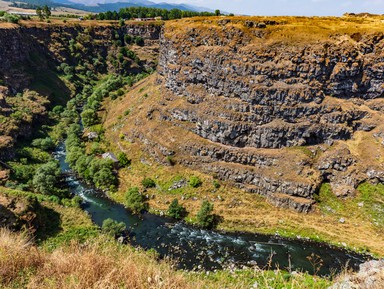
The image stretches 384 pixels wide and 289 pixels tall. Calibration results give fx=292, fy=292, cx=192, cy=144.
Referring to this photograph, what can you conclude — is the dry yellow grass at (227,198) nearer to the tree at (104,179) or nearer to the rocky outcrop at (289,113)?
the rocky outcrop at (289,113)

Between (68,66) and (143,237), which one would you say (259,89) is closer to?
(143,237)

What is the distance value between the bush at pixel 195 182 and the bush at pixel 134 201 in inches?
386

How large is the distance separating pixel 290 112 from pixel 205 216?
88.6 feet

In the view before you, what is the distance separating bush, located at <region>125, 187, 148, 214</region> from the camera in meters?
51.6

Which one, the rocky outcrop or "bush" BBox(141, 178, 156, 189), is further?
"bush" BBox(141, 178, 156, 189)

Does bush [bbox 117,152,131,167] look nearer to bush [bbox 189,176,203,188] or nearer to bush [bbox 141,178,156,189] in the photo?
bush [bbox 141,178,156,189]

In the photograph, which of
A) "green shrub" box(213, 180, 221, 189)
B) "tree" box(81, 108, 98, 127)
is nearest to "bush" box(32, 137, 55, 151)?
"tree" box(81, 108, 98, 127)

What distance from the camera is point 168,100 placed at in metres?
71.1

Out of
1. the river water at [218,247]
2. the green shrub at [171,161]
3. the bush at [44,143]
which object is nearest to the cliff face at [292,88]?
the green shrub at [171,161]

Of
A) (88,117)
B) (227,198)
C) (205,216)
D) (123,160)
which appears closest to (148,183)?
(123,160)

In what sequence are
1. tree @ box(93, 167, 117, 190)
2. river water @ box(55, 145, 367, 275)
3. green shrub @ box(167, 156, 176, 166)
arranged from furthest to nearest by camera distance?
green shrub @ box(167, 156, 176, 166)
tree @ box(93, 167, 117, 190)
river water @ box(55, 145, 367, 275)

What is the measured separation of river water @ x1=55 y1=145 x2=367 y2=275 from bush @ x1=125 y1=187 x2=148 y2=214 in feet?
4.24

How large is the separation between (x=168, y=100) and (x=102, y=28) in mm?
89256

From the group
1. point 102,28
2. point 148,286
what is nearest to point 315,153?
point 148,286
